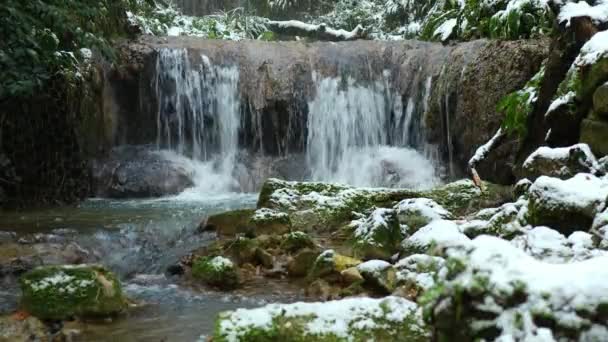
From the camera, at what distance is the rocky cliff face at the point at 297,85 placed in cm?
1159

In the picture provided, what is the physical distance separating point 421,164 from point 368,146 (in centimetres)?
118

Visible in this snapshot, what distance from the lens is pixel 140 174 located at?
11312mm

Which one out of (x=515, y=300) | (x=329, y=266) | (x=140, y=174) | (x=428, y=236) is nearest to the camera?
(x=515, y=300)

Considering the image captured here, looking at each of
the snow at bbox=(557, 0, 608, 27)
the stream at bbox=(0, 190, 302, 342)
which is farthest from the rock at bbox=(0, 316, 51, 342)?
the snow at bbox=(557, 0, 608, 27)

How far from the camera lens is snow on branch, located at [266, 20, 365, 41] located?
17130 millimetres

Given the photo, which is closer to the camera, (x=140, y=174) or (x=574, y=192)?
(x=574, y=192)

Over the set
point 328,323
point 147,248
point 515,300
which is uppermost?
point 515,300

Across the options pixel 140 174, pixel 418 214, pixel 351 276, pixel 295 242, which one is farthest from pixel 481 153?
pixel 140 174

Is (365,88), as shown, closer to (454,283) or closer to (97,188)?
(97,188)

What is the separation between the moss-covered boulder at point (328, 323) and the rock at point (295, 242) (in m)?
3.24

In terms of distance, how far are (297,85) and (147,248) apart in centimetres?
655

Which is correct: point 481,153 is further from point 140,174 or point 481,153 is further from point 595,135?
point 140,174

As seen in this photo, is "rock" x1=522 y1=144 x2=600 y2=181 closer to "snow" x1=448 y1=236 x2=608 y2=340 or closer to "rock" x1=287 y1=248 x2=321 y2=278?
"rock" x1=287 y1=248 x2=321 y2=278

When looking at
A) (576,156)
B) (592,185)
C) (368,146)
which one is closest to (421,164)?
(368,146)
